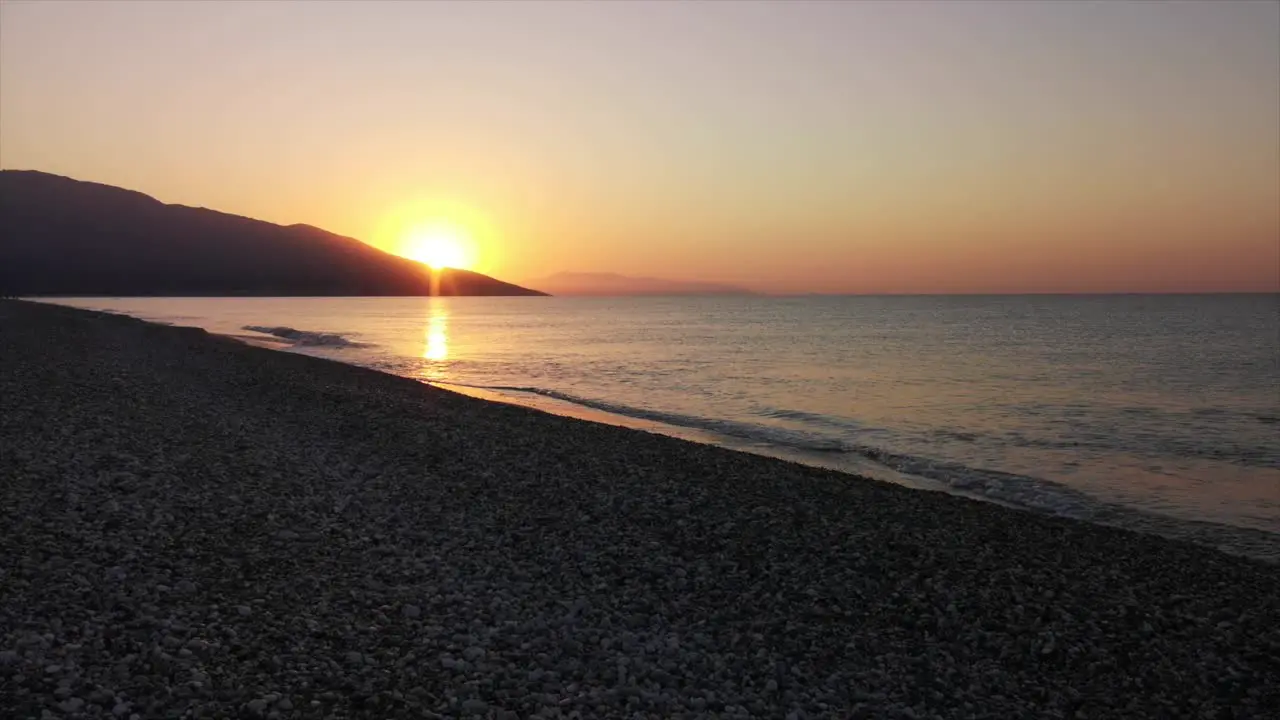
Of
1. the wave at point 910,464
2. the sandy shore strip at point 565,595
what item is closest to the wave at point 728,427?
the wave at point 910,464

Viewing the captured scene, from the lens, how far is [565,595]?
951cm

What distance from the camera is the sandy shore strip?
703cm

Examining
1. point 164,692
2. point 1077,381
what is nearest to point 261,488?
point 164,692

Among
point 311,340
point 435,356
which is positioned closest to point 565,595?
point 435,356

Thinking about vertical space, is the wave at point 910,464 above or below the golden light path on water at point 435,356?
above

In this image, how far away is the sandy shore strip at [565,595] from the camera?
7031 mm

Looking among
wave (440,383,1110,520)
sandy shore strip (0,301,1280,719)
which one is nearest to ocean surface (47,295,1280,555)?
wave (440,383,1110,520)

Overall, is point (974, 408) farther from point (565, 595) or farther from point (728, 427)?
point (565, 595)

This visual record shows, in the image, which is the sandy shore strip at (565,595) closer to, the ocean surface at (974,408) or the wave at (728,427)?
the ocean surface at (974,408)

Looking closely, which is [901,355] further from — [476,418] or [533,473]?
[533,473]

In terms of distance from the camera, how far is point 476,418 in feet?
77.3

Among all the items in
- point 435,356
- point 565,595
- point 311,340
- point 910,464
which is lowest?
point 435,356

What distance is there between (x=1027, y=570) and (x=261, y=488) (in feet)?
38.4

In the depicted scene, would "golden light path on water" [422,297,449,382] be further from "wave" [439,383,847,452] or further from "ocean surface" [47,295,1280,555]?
"wave" [439,383,847,452]
